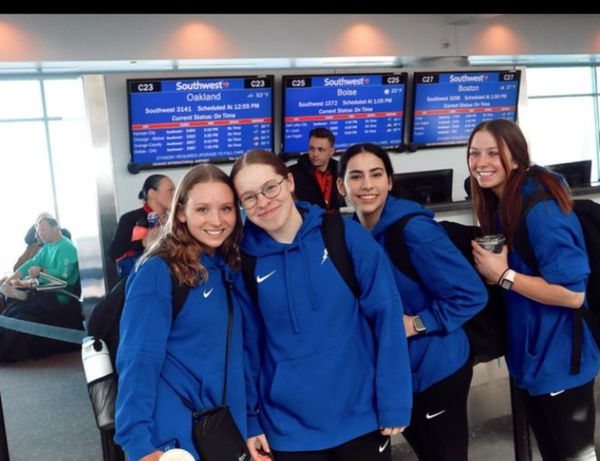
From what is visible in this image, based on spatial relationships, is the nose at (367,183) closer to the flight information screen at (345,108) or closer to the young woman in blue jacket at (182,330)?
the young woman in blue jacket at (182,330)

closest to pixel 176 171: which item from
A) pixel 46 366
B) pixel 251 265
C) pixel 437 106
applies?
pixel 46 366

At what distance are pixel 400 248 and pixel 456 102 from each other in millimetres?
6232

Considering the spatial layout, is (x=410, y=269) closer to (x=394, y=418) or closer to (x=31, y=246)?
(x=394, y=418)

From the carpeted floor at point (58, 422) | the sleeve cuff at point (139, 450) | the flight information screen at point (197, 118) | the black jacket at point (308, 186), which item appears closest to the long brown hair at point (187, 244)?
the sleeve cuff at point (139, 450)

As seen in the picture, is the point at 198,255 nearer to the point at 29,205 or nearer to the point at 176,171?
the point at 176,171

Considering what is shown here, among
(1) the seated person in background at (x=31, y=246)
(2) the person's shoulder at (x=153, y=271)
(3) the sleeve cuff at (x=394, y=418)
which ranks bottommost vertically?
(1) the seated person in background at (x=31, y=246)

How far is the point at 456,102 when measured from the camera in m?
8.01

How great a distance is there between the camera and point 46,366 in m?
6.65

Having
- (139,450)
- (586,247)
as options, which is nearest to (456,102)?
(586,247)

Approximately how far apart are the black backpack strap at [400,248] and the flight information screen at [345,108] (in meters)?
5.04

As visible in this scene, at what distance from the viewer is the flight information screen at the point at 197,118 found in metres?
6.37

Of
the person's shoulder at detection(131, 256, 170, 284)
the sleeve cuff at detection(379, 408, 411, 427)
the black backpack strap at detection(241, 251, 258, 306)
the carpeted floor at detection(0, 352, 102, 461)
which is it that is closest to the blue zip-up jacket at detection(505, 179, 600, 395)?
the sleeve cuff at detection(379, 408, 411, 427)

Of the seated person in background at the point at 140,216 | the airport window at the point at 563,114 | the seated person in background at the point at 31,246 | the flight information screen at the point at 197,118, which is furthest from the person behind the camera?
the airport window at the point at 563,114

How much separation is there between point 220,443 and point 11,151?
1098cm
